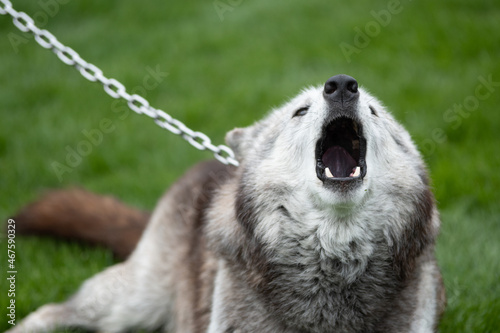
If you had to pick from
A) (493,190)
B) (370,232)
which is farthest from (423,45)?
(370,232)

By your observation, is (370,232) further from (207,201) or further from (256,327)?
(207,201)

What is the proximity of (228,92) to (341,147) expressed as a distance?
16.8 ft

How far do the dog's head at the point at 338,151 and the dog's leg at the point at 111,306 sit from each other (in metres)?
1.64

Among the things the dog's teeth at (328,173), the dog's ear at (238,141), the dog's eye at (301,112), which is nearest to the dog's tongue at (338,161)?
the dog's teeth at (328,173)

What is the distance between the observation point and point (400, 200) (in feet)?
10.7

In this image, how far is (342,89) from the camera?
125 inches

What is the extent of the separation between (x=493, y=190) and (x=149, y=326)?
3705mm

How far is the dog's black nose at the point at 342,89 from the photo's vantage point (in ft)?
10.4

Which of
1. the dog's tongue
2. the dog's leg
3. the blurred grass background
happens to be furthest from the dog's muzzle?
the dog's leg

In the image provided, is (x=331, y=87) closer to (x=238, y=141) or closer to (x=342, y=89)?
(x=342, y=89)

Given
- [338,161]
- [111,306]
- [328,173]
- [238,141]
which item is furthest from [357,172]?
[111,306]

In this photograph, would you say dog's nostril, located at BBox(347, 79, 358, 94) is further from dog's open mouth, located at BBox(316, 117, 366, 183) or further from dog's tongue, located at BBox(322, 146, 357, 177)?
dog's tongue, located at BBox(322, 146, 357, 177)

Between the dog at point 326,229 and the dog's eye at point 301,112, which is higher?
the dog's eye at point 301,112

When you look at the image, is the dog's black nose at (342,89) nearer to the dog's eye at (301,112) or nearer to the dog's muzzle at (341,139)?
the dog's muzzle at (341,139)
